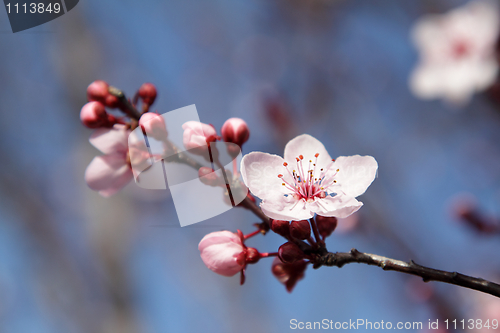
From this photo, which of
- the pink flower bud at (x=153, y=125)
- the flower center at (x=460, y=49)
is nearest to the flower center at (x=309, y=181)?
the pink flower bud at (x=153, y=125)

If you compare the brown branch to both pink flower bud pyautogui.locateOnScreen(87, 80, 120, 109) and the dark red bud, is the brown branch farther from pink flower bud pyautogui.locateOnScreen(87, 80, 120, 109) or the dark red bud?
pink flower bud pyautogui.locateOnScreen(87, 80, 120, 109)

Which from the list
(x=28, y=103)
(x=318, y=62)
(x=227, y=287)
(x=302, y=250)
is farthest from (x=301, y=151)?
(x=28, y=103)

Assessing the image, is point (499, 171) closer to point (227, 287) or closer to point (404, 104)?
point (404, 104)

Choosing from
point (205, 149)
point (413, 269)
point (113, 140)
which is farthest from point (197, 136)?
point (413, 269)

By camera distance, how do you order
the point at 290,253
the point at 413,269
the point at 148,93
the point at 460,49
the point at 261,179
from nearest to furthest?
the point at 413,269 → the point at 290,253 → the point at 261,179 → the point at 148,93 → the point at 460,49

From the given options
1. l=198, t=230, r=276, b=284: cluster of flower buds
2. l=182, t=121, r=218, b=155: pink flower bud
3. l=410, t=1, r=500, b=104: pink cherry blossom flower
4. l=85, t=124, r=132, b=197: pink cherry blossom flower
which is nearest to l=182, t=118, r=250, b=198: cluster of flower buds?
l=182, t=121, r=218, b=155: pink flower bud

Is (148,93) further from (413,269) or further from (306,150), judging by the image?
(413,269)
